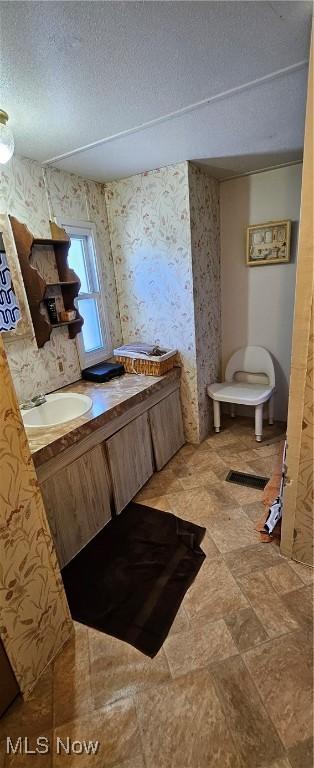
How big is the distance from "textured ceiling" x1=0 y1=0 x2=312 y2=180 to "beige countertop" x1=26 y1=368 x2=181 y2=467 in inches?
58.5

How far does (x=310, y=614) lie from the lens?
4.73 feet

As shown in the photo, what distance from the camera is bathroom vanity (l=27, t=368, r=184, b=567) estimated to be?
1637mm

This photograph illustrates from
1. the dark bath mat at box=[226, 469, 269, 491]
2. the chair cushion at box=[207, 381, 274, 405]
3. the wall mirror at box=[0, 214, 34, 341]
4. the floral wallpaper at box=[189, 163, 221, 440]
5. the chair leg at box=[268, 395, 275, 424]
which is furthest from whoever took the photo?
the chair leg at box=[268, 395, 275, 424]

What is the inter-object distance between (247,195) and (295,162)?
0.43 meters

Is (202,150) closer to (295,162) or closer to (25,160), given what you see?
(295,162)

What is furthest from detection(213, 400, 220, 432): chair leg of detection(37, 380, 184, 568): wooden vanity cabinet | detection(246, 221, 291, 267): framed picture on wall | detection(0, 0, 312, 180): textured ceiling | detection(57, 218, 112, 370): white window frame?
detection(0, 0, 312, 180): textured ceiling

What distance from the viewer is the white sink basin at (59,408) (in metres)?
1.95

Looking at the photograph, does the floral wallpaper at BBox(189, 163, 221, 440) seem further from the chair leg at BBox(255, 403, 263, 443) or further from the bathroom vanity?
the chair leg at BBox(255, 403, 263, 443)

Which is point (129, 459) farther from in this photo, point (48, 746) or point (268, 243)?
point (268, 243)

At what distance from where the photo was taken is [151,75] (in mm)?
1251

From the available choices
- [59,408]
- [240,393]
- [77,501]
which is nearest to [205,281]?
[240,393]

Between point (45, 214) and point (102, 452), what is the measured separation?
162cm

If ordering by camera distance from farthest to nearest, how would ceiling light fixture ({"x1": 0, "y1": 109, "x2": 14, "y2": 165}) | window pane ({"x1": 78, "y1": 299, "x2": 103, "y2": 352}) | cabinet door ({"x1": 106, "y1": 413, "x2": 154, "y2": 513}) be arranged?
1. window pane ({"x1": 78, "y1": 299, "x2": 103, "y2": 352})
2. cabinet door ({"x1": 106, "y1": 413, "x2": 154, "y2": 513})
3. ceiling light fixture ({"x1": 0, "y1": 109, "x2": 14, "y2": 165})

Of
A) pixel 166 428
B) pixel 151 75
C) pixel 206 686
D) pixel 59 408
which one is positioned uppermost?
pixel 151 75
